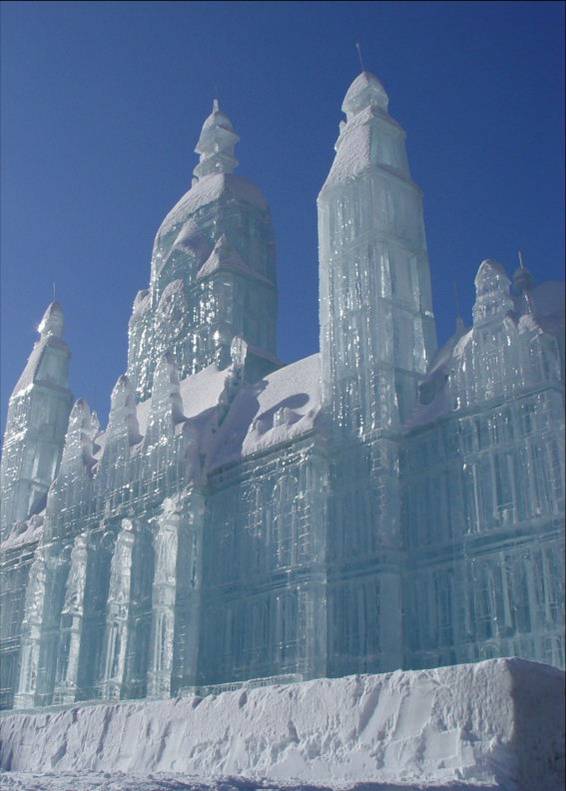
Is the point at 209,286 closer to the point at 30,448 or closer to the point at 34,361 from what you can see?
the point at 34,361

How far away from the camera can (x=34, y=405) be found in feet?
196

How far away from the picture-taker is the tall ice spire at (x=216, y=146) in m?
68.1

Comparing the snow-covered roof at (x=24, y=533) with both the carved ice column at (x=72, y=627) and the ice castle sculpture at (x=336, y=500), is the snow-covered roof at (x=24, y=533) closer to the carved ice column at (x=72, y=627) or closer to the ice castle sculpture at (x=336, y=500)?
the ice castle sculpture at (x=336, y=500)

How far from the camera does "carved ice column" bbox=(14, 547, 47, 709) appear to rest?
46062 millimetres

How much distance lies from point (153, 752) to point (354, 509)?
10.8m

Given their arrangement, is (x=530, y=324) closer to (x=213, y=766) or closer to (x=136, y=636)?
(x=213, y=766)

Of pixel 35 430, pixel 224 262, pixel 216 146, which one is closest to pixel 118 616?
pixel 35 430

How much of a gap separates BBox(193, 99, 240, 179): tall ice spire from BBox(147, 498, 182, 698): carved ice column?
110 ft

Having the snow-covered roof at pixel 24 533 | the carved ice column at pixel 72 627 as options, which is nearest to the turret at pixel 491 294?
the carved ice column at pixel 72 627

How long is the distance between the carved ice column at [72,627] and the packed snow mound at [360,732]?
821cm

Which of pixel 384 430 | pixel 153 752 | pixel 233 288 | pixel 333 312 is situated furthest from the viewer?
pixel 233 288

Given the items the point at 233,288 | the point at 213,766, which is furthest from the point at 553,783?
the point at 233,288

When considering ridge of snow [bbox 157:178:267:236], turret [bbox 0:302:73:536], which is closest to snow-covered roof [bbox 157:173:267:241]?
ridge of snow [bbox 157:178:267:236]

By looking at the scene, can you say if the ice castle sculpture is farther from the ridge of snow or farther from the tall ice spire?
the tall ice spire
